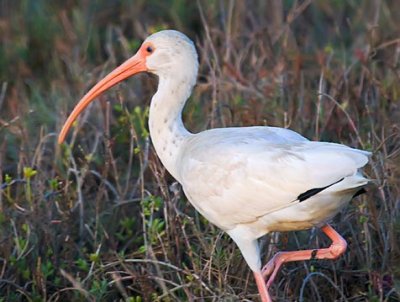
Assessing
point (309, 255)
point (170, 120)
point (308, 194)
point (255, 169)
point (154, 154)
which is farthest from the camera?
point (154, 154)

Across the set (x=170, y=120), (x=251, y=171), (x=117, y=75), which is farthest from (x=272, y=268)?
(x=117, y=75)

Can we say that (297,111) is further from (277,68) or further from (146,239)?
(146,239)

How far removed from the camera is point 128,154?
684 cm

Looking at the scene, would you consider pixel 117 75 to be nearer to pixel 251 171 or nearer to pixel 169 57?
pixel 169 57

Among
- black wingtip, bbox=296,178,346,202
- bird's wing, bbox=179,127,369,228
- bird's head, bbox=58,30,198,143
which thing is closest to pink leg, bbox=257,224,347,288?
bird's wing, bbox=179,127,369,228

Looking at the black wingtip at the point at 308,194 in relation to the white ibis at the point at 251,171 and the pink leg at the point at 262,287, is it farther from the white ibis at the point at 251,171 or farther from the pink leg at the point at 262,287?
the pink leg at the point at 262,287

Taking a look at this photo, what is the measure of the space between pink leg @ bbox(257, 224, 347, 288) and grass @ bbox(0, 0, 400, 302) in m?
0.10

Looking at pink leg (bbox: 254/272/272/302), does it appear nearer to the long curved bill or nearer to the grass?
the grass

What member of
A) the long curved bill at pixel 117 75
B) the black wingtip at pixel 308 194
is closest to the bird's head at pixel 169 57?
the long curved bill at pixel 117 75

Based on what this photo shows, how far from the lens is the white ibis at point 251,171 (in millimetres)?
4668

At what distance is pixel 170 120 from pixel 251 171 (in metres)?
0.57

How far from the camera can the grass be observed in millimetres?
5254

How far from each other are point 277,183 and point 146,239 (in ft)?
3.18

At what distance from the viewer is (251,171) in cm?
479
